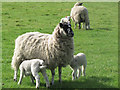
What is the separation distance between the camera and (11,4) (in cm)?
3097

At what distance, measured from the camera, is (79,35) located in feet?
61.1

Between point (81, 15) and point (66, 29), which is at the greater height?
point (81, 15)

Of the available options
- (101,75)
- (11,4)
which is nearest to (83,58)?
(101,75)

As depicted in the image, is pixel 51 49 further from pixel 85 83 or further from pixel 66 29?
pixel 85 83

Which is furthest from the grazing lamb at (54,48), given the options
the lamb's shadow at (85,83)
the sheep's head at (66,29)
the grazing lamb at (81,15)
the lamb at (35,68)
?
the grazing lamb at (81,15)

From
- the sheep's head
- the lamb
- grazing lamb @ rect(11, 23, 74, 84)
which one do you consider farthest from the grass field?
the sheep's head

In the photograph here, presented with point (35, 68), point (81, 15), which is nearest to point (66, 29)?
point (35, 68)

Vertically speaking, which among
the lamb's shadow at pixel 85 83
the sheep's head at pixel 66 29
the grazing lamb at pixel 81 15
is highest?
the grazing lamb at pixel 81 15

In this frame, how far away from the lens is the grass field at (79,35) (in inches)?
351

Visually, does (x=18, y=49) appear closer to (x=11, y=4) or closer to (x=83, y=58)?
(x=83, y=58)

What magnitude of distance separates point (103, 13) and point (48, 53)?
69.8ft

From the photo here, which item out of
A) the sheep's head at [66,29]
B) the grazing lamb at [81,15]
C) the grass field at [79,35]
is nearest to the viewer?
the sheep's head at [66,29]

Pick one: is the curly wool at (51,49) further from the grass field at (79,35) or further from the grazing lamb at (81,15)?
the grazing lamb at (81,15)

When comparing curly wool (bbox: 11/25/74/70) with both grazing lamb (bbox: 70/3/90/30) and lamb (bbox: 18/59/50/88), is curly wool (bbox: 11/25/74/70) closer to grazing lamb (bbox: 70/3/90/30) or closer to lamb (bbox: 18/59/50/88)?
lamb (bbox: 18/59/50/88)
